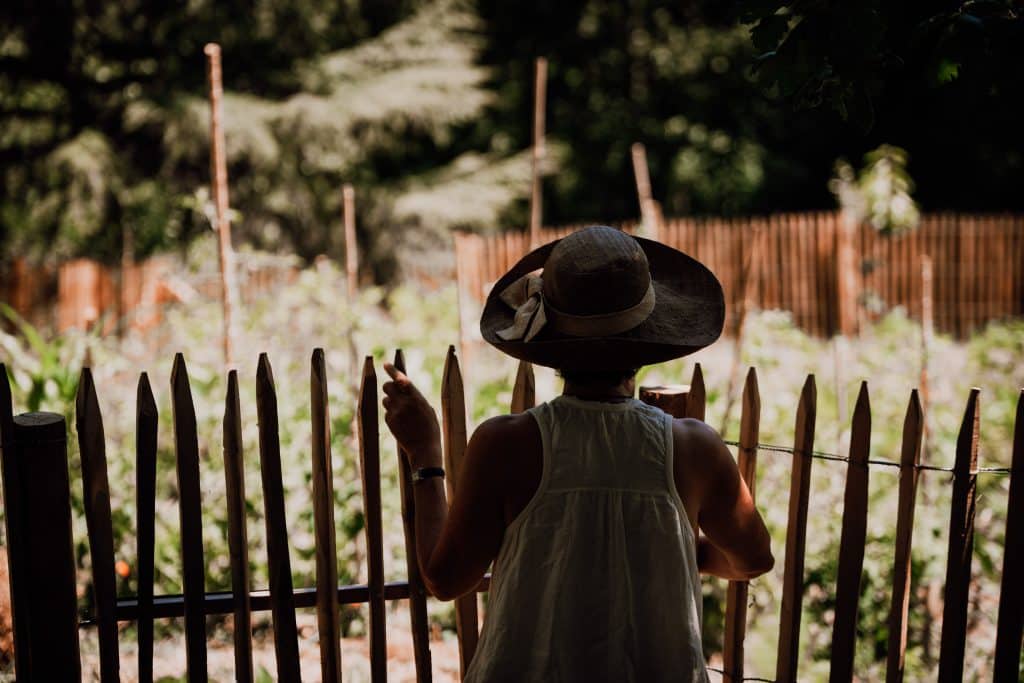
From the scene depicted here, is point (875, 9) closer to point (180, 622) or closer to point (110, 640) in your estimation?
point (110, 640)

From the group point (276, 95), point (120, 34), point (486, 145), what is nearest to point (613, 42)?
point (486, 145)

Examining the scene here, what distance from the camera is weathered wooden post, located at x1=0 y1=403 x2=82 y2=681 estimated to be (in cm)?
194

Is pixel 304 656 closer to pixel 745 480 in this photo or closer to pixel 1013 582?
pixel 745 480

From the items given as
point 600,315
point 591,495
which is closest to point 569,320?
point 600,315

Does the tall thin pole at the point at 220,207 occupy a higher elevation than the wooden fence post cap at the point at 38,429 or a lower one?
higher

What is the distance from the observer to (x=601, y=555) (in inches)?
60.4

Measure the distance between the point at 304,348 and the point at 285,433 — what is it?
2.43 metres

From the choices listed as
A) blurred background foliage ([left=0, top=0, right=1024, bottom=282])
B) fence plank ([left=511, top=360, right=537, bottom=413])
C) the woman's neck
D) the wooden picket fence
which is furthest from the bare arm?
blurred background foliage ([left=0, top=0, right=1024, bottom=282])

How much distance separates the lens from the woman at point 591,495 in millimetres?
1508

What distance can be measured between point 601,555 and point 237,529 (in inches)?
40.2

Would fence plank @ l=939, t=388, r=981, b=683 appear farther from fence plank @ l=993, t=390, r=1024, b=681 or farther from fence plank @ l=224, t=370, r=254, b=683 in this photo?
fence plank @ l=224, t=370, r=254, b=683

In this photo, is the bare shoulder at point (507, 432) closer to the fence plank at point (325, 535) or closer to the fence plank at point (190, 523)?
the fence plank at point (325, 535)

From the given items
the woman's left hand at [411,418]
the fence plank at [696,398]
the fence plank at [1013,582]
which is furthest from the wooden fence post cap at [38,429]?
the fence plank at [1013,582]

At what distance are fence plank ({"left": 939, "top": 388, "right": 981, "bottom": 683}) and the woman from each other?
823 millimetres
